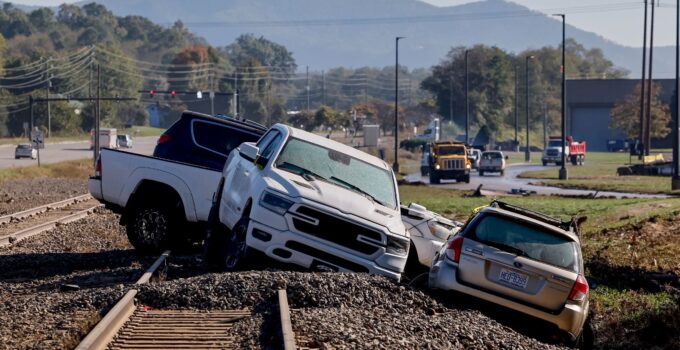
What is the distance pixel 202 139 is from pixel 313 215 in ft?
Result: 21.3

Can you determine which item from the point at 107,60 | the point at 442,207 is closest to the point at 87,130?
the point at 107,60

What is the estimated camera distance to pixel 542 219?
14.8 metres

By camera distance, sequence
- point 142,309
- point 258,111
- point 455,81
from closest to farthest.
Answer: point 142,309, point 455,81, point 258,111

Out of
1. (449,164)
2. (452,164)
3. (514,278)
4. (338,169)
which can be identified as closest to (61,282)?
(338,169)

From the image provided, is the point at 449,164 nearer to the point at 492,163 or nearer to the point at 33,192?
the point at 492,163

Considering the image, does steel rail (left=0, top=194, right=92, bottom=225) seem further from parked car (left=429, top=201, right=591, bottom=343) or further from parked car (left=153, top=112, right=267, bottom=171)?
parked car (left=429, top=201, right=591, bottom=343)

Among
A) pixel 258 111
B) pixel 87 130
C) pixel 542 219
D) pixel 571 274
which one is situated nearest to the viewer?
pixel 571 274

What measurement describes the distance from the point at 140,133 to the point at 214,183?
13281 centimetres

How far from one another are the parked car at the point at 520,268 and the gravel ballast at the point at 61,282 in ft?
12.6

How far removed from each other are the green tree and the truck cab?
57995mm

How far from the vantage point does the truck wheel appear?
14963 mm

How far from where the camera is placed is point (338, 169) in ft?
52.7

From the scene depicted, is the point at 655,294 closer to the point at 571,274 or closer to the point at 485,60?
the point at 571,274

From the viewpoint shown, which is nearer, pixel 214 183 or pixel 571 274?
pixel 571 274
